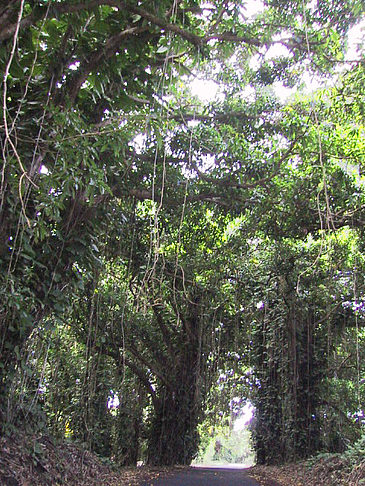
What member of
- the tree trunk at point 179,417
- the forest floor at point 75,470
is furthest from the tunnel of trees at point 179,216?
the forest floor at point 75,470

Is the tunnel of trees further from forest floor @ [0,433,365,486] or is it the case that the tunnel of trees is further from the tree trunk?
forest floor @ [0,433,365,486]

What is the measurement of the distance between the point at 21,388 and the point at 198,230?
3.55 m

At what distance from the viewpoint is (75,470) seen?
4578mm

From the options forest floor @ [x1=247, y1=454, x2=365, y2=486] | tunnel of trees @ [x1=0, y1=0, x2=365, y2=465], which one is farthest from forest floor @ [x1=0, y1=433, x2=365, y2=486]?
tunnel of trees @ [x1=0, y1=0, x2=365, y2=465]

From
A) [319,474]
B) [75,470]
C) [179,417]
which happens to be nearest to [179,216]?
[75,470]

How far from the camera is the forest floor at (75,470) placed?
3.64 meters

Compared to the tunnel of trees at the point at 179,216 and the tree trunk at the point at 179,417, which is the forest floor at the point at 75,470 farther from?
the tree trunk at the point at 179,417

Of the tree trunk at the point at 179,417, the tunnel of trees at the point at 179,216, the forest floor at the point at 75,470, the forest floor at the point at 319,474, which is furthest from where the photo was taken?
the tree trunk at the point at 179,417

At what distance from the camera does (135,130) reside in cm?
346

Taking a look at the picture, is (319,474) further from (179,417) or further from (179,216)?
(179,216)

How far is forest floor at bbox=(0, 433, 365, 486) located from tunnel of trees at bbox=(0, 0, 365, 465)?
29cm

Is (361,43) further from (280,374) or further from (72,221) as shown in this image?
(280,374)

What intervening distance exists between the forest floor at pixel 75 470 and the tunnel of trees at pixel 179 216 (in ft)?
0.95

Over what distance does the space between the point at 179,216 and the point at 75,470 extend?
3.32 metres
